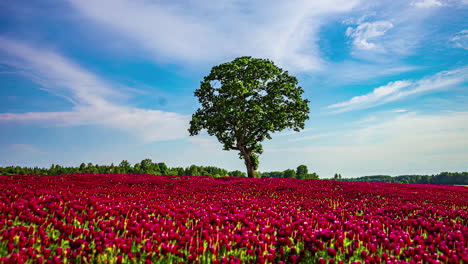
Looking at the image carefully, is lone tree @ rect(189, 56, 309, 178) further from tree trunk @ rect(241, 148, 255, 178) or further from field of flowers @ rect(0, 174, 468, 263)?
field of flowers @ rect(0, 174, 468, 263)

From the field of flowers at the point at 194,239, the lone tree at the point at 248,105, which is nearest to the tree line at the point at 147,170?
the lone tree at the point at 248,105

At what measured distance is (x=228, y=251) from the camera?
19.1ft

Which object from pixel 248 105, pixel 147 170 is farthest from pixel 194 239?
pixel 147 170

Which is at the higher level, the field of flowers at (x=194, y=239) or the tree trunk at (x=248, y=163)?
the tree trunk at (x=248, y=163)

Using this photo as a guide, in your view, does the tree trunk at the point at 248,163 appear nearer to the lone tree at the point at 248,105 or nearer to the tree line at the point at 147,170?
the lone tree at the point at 248,105

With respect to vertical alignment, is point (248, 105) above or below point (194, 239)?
above

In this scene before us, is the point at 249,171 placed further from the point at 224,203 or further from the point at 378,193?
the point at 224,203

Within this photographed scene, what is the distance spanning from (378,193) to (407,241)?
13.4 m

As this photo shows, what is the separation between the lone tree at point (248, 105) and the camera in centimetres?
3312

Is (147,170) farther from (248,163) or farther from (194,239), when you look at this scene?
(194,239)

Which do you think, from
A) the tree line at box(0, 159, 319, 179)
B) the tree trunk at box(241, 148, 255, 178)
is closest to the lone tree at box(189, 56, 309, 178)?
the tree trunk at box(241, 148, 255, 178)

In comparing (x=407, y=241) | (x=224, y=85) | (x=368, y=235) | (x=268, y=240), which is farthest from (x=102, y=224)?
(x=224, y=85)

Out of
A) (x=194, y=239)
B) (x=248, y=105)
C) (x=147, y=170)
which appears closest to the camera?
(x=194, y=239)

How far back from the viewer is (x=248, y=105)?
111ft
